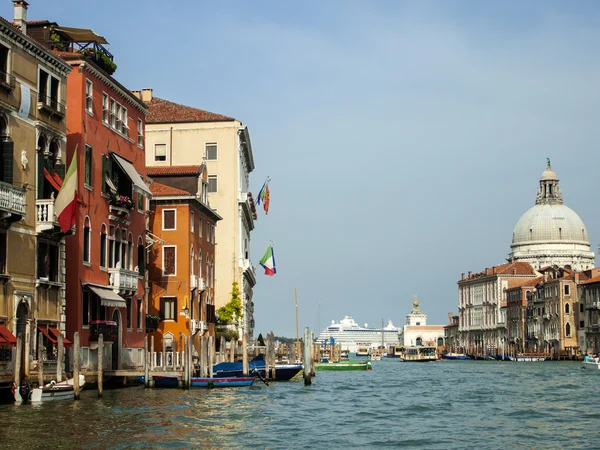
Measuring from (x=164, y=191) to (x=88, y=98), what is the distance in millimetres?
11294

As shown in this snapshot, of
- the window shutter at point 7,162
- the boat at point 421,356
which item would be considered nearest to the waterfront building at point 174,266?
the window shutter at point 7,162

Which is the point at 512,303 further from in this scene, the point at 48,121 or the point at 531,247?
the point at 48,121

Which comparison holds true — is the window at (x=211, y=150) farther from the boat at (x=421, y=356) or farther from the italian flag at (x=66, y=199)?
the boat at (x=421, y=356)

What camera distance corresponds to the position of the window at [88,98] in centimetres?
3228

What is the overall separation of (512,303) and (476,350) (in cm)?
1607

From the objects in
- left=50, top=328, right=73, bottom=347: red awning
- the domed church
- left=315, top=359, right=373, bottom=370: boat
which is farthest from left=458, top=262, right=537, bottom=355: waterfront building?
left=50, top=328, right=73, bottom=347: red awning

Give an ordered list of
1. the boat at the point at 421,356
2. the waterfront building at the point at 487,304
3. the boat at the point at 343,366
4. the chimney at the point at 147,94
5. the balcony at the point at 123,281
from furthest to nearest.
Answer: the waterfront building at the point at 487,304, the boat at the point at 421,356, the boat at the point at 343,366, the chimney at the point at 147,94, the balcony at the point at 123,281

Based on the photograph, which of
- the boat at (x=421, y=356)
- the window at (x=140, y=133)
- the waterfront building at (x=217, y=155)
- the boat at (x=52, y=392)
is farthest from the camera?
the boat at (x=421, y=356)

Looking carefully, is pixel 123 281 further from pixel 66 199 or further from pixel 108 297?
pixel 66 199

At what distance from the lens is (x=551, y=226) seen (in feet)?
531

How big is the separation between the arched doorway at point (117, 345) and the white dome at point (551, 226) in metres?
134

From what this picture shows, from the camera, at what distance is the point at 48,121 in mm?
28641

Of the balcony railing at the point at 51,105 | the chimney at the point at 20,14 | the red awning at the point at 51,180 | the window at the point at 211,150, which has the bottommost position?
the red awning at the point at 51,180

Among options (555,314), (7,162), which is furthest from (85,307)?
(555,314)
